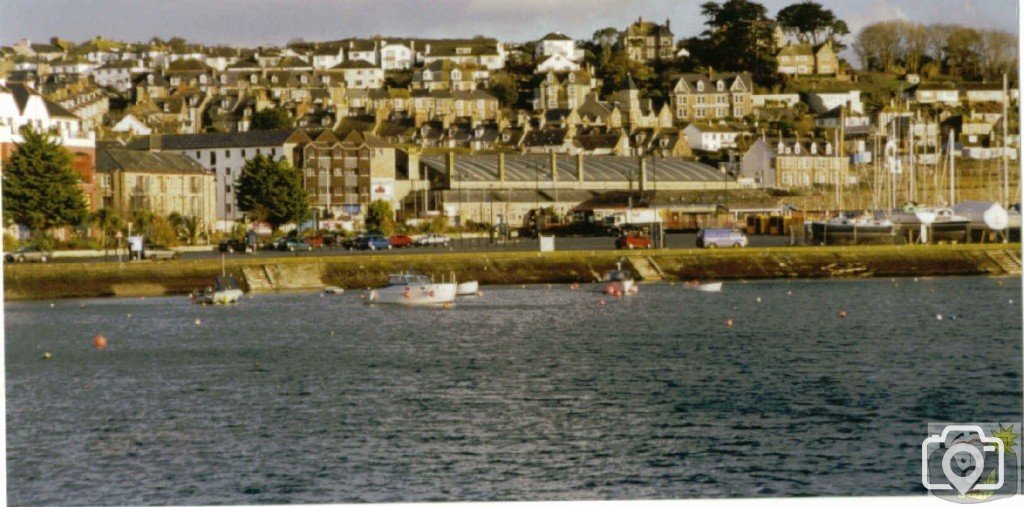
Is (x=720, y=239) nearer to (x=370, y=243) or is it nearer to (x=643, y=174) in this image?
(x=370, y=243)

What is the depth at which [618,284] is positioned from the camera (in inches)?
2680

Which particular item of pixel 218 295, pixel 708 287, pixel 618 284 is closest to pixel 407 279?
pixel 218 295

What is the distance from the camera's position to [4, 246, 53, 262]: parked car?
7288cm

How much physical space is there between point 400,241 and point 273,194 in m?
14.0

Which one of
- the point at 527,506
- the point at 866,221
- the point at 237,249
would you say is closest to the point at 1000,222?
the point at 866,221

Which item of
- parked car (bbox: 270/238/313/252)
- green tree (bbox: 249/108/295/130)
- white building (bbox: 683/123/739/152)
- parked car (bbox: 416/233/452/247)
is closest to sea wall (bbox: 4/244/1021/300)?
parked car (bbox: 270/238/313/252)

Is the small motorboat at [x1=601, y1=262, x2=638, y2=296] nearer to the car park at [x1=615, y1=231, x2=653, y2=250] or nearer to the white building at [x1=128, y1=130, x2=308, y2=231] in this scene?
the car park at [x1=615, y1=231, x2=653, y2=250]

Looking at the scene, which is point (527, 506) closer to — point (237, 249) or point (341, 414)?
point (341, 414)

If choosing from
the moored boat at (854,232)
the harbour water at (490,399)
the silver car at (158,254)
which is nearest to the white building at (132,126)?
the silver car at (158,254)

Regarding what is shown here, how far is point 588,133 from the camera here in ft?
590

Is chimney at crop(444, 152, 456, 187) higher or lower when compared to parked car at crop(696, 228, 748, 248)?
higher

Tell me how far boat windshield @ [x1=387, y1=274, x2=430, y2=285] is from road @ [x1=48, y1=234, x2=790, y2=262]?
13.6 meters

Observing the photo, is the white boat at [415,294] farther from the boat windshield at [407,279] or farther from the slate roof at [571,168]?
the slate roof at [571,168]

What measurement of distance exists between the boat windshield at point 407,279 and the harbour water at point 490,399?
7.36 feet
